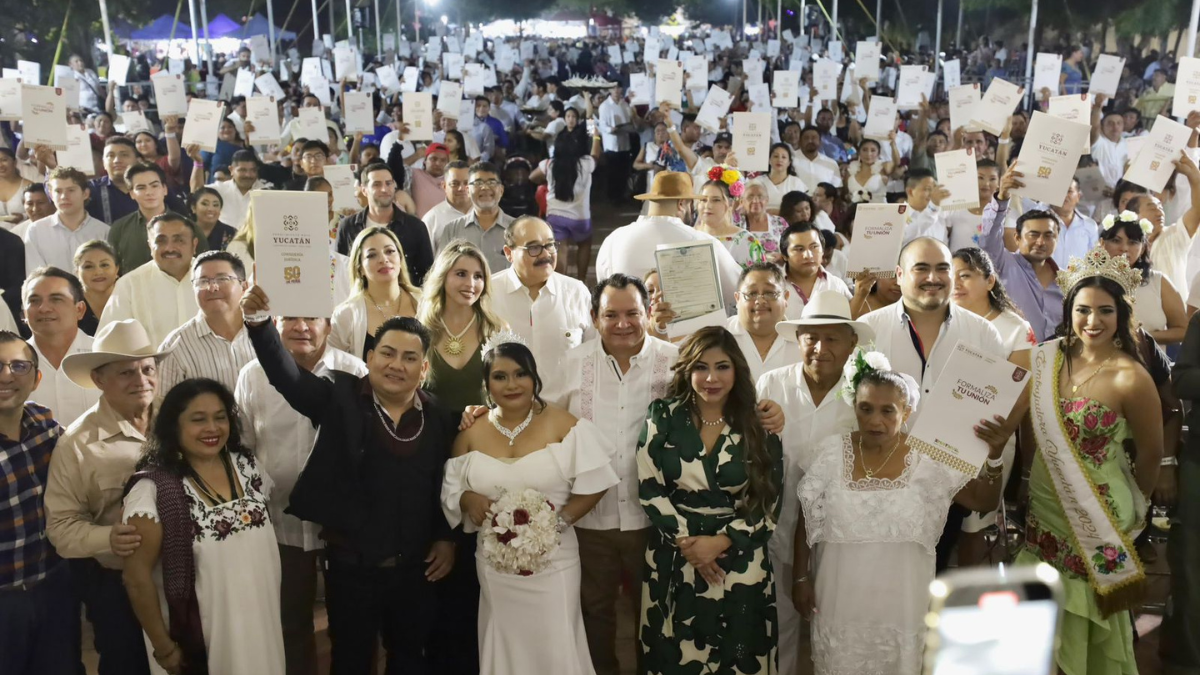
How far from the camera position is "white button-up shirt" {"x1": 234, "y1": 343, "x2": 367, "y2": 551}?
12.8 feet

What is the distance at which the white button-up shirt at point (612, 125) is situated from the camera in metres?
15.2

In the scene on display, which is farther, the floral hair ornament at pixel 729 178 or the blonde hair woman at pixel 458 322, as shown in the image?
the floral hair ornament at pixel 729 178

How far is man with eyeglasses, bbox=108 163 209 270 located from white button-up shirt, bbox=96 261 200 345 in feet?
4.02

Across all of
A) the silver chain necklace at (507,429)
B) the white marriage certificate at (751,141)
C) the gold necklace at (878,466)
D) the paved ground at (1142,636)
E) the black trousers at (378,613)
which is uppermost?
the white marriage certificate at (751,141)

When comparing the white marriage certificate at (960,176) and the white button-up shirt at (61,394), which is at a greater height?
the white marriage certificate at (960,176)

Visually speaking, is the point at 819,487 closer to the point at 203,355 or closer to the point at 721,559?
the point at 721,559

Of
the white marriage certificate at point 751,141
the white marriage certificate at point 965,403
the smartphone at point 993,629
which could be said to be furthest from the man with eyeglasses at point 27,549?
the white marriage certificate at point 751,141

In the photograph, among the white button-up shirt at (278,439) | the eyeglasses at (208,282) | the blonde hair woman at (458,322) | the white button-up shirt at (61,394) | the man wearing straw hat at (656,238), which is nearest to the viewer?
the white button-up shirt at (278,439)

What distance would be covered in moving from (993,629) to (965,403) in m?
2.68

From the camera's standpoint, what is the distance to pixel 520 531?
11.6ft

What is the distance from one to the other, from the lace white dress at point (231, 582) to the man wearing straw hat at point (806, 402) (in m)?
1.85

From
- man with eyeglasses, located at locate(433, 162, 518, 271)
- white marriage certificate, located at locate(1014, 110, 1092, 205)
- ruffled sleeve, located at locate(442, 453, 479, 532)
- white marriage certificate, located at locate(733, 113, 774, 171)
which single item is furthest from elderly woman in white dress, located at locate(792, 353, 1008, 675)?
white marriage certificate, located at locate(733, 113, 774, 171)

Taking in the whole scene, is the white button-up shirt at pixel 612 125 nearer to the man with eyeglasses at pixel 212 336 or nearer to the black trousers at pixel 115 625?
the man with eyeglasses at pixel 212 336

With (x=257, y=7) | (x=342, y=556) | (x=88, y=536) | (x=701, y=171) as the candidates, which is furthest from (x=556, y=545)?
(x=257, y=7)
